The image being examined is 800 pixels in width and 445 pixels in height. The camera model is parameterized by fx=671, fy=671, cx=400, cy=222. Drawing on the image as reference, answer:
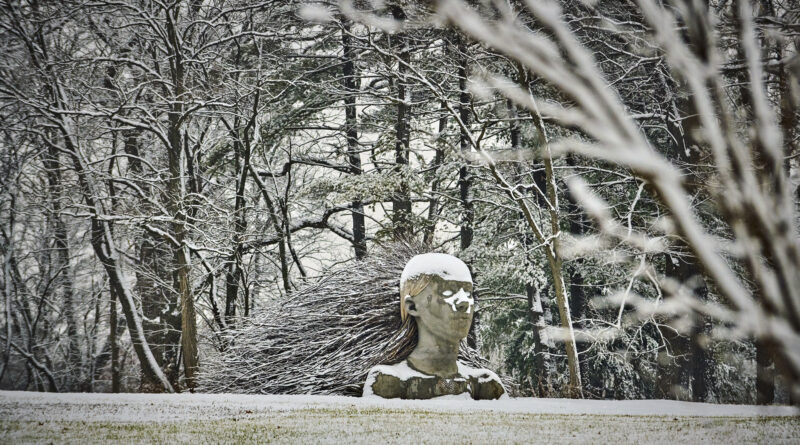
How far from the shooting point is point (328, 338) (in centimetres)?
856

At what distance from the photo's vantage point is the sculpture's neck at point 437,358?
744 centimetres

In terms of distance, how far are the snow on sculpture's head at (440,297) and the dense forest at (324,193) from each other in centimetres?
98

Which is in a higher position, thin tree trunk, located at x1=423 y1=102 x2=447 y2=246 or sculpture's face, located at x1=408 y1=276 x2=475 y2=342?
thin tree trunk, located at x1=423 y1=102 x2=447 y2=246

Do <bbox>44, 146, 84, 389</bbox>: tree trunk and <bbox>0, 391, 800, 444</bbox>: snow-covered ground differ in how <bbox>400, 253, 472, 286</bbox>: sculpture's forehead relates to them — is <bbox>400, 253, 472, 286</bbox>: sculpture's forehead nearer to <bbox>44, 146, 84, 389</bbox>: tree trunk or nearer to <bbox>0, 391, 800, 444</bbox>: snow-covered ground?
<bbox>0, 391, 800, 444</bbox>: snow-covered ground

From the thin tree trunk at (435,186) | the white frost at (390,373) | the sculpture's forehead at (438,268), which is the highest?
the thin tree trunk at (435,186)

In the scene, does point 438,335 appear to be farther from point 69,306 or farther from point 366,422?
point 69,306

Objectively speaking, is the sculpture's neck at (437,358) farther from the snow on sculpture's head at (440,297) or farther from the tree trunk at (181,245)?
the tree trunk at (181,245)

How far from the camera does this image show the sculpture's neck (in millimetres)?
7441

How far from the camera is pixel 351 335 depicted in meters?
8.35

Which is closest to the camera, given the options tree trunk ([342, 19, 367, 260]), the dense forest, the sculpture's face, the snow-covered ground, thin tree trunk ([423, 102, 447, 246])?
the snow-covered ground

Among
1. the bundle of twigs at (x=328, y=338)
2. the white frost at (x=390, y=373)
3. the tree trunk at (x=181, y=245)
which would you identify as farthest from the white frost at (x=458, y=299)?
the tree trunk at (x=181, y=245)

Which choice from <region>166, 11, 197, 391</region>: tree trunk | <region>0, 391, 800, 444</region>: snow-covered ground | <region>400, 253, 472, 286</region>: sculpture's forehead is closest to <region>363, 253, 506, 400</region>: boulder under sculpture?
<region>400, 253, 472, 286</region>: sculpture's forehead

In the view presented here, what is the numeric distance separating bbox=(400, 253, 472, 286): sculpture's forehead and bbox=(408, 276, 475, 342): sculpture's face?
60 mm

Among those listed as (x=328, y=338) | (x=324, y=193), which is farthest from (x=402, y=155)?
(x=328, y=338)
